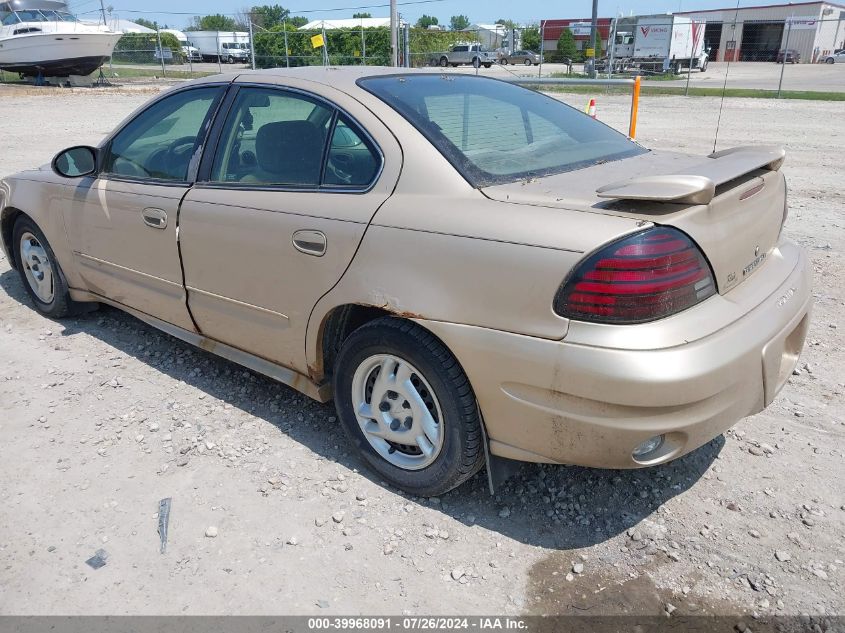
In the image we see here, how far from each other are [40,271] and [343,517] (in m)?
3.32

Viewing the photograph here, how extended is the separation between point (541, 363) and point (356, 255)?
2.95 ft

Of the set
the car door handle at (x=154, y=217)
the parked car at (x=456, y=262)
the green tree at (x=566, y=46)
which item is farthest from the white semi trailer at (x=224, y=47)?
the parked car at (x=456, y=262)

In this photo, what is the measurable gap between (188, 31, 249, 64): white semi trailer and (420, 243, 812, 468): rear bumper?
149 feet

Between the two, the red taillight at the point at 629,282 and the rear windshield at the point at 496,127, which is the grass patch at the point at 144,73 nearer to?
→ the rear windshield at the point at 496,127

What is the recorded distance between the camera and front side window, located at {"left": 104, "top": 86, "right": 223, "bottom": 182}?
141 inches

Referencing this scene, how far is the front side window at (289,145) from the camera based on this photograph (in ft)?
9.65

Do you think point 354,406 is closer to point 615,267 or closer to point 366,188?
point 366,188

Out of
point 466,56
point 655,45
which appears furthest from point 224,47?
point 655,45

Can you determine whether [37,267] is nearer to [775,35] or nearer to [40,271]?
[40,271]

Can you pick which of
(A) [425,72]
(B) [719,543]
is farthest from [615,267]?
(A) [425,72]

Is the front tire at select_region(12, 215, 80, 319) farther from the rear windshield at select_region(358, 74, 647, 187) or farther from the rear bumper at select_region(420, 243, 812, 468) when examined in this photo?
the rear bumper at select_region(420, 243, 812, 468)

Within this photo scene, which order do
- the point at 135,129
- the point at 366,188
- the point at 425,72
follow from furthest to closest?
1. the point at 135,129
2. the point at 425,72
3. the point at 366,188

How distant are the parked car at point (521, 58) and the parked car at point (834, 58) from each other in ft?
73.0

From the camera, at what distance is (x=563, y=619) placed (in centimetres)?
230
